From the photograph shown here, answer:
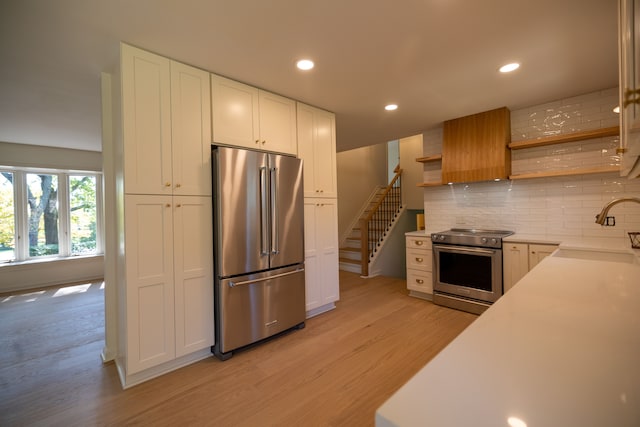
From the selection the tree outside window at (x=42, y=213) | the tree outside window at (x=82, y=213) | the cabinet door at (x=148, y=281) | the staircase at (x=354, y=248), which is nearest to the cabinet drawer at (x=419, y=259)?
the staircase at (x=354, y=248)

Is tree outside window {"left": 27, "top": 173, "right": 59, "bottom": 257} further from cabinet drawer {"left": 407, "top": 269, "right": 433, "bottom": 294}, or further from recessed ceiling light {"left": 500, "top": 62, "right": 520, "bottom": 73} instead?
recessed ceiling light {"left": 500, "top": 62, "right": 520, "bottom": 73}

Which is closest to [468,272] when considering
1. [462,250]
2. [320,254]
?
[462,250]

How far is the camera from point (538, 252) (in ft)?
9.38

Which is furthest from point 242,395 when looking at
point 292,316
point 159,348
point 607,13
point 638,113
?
point 607,13

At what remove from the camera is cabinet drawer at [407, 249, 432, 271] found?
3.69 m

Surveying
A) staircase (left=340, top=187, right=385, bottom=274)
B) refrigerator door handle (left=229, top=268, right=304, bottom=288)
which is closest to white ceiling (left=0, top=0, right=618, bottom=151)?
refrigerator door handle (left=229, top=268, right=304, bottom=288)

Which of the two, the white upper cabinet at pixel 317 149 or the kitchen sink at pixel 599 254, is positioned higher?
the white upper cabinet at pixel 317 149

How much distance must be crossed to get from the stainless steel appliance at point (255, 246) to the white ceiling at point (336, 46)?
32.3 inches

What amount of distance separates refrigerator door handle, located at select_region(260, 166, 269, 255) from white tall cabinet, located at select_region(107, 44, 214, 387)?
0.45 metres

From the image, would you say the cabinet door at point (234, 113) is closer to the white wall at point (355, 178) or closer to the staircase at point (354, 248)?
the staircase at point (354, 248)

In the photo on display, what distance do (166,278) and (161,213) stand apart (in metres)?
0.50

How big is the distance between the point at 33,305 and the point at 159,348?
3464 millimetres

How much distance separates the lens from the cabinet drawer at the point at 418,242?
12.1ft

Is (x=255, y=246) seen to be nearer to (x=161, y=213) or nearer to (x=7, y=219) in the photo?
(x=161, y=213)
